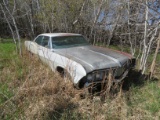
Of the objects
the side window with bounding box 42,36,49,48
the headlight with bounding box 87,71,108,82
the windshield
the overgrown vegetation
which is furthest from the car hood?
the side window with bounding box 42,36,49,48

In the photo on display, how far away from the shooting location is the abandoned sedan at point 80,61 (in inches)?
144

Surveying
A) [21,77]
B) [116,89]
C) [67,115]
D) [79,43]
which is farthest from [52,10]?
[67,115]

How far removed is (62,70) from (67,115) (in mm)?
1412

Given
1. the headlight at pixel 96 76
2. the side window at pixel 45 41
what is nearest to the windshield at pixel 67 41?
the side window at pixel 45 41

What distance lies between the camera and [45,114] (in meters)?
3.04

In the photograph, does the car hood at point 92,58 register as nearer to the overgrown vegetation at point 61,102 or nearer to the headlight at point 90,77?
the headlight at point 90,77

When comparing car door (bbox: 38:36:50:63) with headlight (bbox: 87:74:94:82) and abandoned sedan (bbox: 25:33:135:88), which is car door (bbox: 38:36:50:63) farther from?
headlight (bbox: 87:74:94:82)

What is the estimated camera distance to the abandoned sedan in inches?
144

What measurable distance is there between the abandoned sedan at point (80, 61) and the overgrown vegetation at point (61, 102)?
312 millimetres

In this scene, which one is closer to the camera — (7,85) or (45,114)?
(45,114)

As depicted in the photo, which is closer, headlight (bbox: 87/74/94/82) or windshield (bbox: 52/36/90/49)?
headlight (bbox: 87/74/94/82)

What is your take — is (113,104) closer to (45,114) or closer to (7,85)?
(45,114)

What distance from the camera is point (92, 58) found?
409cm

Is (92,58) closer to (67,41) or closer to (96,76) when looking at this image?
(96,76)
